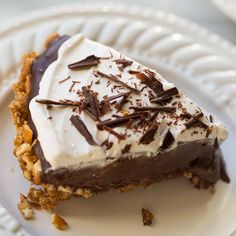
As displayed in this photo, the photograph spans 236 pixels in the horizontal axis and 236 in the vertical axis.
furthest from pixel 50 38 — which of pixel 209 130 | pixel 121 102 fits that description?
pixel 209 130

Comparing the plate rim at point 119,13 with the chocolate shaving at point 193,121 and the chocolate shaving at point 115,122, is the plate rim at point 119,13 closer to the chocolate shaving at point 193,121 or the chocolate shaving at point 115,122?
the chocolate shaving at point 193,121

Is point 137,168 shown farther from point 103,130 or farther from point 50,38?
point 50,38

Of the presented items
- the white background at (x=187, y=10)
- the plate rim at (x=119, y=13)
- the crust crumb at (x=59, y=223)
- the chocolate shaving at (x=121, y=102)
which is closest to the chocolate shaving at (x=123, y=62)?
the chocolate shaving at (x=121, y=102)

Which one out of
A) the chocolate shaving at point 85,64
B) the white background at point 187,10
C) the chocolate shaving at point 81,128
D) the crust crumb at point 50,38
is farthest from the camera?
the white background at point 187,10

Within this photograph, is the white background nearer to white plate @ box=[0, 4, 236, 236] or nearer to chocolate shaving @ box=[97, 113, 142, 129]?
white plate @ box=[0, 4, 236, 236]

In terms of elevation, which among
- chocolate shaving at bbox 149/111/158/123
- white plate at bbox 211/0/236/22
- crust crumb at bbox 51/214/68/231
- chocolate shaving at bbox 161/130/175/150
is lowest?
crust crumb at bbox 51/214/68/231

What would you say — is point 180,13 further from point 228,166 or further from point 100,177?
point 100,177

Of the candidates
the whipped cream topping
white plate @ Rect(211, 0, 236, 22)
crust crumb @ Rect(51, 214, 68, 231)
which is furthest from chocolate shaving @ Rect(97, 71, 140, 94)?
white plate @ Rect(211, 0, 236, 22)
